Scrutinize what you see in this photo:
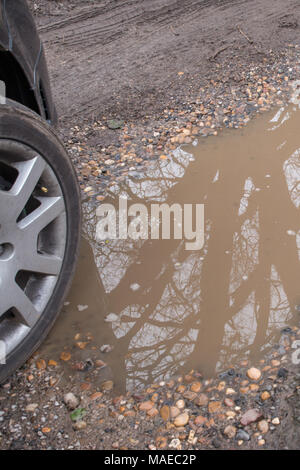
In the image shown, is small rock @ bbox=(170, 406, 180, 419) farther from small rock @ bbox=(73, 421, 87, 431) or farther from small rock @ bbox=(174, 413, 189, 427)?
small rock @ bbox=(73, 421, 87, 431)

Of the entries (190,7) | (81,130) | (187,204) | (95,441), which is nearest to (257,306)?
(187,204)

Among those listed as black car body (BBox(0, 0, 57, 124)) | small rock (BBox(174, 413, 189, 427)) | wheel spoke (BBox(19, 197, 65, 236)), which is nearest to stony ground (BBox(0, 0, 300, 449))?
small rock (BBox(174, 413, 189, 427))

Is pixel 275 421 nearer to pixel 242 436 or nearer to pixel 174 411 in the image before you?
pixel 242 436

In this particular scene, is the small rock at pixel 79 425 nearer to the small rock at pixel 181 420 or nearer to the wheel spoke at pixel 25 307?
the small rock at pixel 181 420

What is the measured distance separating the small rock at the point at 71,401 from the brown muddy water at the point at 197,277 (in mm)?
258

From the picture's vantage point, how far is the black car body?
260 centimetres

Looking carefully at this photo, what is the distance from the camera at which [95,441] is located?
2.42m

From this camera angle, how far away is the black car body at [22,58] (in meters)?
2.60

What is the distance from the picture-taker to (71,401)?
2.62m

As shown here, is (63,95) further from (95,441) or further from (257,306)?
(95,441)

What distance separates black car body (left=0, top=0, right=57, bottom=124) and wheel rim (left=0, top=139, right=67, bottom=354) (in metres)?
0.60

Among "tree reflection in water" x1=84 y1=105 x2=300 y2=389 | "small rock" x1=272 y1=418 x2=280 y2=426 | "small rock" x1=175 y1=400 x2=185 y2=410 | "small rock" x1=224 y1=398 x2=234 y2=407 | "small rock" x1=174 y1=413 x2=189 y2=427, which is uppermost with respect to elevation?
"small rock" x1=174 y1=413 x2=189 y2=427
